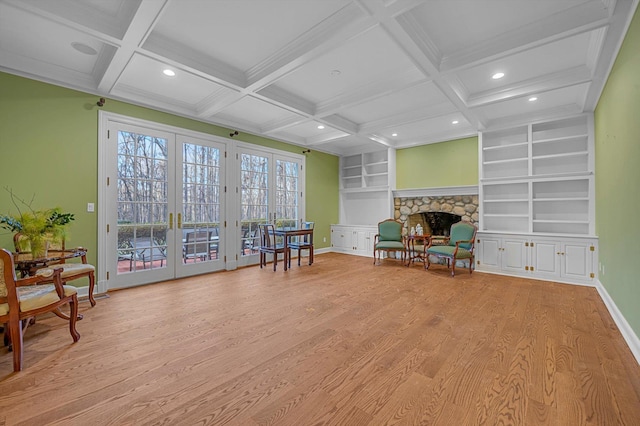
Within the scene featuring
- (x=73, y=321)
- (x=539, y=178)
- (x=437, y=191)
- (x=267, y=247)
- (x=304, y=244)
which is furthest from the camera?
(x=437, y=191)

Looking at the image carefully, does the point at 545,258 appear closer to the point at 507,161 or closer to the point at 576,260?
the point at 576,260

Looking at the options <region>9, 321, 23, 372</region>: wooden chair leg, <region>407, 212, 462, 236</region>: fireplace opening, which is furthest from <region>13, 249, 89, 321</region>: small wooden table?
<region>407, 212, 462, 236</region>: fireplace opening

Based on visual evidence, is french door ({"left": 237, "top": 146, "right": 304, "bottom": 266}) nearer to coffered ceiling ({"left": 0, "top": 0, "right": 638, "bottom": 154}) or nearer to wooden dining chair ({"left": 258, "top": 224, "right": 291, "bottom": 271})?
wooden dining chair ({"left": 258, "top": 224, "right": 291, "bottom": 271})

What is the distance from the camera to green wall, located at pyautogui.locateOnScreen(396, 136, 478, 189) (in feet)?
19.5

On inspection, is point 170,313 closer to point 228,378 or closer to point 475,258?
point 228,378

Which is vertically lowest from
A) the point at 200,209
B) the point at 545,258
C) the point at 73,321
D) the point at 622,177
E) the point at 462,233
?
the point at 73,321

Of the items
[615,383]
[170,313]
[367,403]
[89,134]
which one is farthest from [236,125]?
[615,383]

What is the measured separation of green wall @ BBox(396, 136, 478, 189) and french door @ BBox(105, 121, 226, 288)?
171 inches

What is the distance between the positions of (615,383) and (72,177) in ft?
19.3

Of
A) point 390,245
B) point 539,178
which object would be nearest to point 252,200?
point 390,245

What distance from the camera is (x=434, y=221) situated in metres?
6.64

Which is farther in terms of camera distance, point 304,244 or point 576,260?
point 304,244

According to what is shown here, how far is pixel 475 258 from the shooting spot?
5.46 metres

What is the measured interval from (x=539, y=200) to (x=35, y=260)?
23.3 ft
